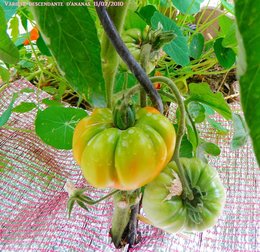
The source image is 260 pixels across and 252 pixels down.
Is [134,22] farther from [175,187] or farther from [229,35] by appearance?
[175,187]

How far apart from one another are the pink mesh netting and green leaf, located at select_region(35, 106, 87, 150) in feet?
0.40

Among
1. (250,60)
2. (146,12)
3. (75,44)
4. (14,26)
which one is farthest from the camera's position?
(14,26)

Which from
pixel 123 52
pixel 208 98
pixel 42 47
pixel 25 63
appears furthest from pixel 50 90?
pixel 123 52

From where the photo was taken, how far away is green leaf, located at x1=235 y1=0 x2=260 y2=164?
133mm

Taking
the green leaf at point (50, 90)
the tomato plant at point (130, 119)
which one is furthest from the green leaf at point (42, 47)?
the green leaf at point (50, 90)

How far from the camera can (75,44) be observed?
0.26 m

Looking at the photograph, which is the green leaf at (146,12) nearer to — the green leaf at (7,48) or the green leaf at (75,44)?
the green leaf at (7,48)

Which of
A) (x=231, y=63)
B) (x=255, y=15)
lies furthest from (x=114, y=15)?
(x=231, y=63)

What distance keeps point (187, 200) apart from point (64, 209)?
30 centimetres

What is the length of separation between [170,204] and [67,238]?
0.90ft

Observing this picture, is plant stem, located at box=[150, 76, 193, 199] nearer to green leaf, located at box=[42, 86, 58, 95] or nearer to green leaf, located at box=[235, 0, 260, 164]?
green leaf, located at box=[235, 0, 260, 164]

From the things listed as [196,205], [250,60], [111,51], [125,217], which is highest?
[250,60]

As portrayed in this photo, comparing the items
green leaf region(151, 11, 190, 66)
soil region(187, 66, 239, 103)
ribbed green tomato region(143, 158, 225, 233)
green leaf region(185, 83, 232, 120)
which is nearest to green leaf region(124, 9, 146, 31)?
green leaf region(151, 11, 190, 66)

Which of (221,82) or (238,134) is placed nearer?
(238,134)
